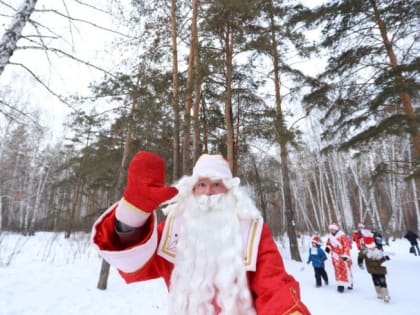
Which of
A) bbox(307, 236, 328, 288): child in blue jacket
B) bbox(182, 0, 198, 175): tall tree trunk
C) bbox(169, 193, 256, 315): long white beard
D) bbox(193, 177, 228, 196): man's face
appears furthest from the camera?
bbox(182, 0, 198, 175): tall tree trunk

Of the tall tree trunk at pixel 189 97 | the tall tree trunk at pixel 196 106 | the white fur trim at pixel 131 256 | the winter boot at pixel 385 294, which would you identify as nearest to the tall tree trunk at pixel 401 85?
the winter boot at pixel 385 294

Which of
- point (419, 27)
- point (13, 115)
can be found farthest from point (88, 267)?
point (419, 27)

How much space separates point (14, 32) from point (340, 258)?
834 centimetres

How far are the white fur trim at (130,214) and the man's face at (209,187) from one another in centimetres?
62

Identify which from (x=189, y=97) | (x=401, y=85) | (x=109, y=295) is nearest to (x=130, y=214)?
(x=109, y=295)

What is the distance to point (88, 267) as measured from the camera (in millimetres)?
8258

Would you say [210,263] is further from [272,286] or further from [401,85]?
[401,85]

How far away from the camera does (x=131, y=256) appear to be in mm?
1244

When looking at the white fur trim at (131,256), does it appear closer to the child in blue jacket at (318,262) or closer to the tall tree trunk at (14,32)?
the tall tree trunk at (14,32)

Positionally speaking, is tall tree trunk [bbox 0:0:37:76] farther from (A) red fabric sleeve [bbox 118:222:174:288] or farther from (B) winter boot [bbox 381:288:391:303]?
(B) winter boot [bbox 381:288:391:303]

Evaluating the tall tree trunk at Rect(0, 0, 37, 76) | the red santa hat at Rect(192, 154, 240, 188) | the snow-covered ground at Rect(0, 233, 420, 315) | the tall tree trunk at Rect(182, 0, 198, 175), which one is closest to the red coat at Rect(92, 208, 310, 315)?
the red santa hat at Rect(192, 154, 240, 188)

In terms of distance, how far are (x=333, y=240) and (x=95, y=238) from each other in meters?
7.50

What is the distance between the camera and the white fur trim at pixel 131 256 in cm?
122

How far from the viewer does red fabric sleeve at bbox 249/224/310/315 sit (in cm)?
113
